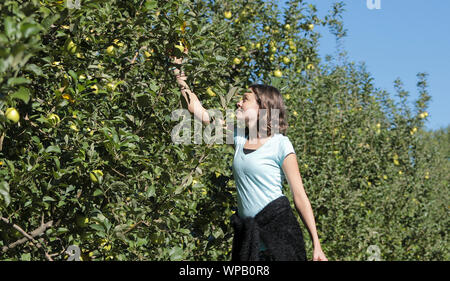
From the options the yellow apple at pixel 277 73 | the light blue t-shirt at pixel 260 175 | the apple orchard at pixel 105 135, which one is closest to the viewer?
the apple orchard at pixel 105 135

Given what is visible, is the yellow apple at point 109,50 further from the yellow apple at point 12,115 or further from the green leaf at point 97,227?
the green leaf at point 97,227

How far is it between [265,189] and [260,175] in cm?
7

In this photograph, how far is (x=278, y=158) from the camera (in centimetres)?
216

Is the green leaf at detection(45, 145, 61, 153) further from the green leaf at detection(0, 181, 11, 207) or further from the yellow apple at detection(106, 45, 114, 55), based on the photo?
the yellow apple at detection(106, 45, 114, 55)

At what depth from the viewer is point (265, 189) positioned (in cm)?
212

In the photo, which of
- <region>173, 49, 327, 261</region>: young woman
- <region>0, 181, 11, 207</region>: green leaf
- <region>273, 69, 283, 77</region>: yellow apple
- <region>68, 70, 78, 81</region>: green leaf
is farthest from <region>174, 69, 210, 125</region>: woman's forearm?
<region>273, 69, 283, 77</region>: yellow apple

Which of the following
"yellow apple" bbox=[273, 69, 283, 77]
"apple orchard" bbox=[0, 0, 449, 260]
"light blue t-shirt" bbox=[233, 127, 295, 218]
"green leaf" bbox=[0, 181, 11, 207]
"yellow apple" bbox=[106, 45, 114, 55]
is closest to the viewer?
"green leaf" bbox=[0, 181, 11, 207]

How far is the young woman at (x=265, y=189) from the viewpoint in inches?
80.0

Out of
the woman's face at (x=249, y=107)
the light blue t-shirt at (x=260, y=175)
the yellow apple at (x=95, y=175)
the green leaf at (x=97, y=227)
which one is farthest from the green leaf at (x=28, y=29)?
the woman's face at (x=249, y=107)

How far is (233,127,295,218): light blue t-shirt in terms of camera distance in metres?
2.12

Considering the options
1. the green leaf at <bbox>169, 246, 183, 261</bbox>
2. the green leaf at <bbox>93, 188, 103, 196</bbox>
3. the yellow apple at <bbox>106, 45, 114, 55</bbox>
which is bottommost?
the green leaf at <bbox>169, 246, 183, 261</bbox>

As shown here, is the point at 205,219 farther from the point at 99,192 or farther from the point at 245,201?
the point at 99,192
